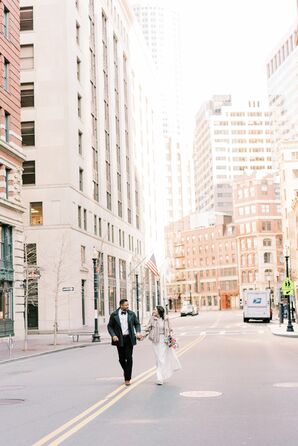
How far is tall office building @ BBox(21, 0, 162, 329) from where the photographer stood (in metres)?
52.7

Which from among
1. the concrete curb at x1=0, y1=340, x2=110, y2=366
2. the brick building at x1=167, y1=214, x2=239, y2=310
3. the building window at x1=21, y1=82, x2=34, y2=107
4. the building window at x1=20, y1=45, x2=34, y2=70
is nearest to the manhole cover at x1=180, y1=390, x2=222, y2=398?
the concrete curb at x1=0, y1=340, x2=110, y2=366

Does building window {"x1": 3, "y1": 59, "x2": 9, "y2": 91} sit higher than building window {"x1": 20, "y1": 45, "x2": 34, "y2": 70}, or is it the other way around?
building window {"x1": 20, "y1": 45, "x2": 34, "y2": 70}

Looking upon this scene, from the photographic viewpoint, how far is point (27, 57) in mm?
56344

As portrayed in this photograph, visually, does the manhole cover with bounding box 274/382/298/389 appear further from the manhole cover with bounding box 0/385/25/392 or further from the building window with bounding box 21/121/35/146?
the building window with bounding box 21/121/35/146

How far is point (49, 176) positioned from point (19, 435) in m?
46.1

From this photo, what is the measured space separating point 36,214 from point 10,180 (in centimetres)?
1536

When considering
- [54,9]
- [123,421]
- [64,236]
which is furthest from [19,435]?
[54,9]

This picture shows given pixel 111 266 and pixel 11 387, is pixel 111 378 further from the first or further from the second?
pixel 111 266

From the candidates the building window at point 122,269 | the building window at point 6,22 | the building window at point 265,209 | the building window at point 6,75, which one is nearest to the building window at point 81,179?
the building window at point 122,269

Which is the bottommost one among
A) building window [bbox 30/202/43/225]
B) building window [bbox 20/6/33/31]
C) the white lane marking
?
the white lane marking

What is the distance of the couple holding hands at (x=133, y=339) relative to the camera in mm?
14359

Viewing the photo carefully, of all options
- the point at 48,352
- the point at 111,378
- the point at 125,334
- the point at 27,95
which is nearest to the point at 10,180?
the point at 48,352

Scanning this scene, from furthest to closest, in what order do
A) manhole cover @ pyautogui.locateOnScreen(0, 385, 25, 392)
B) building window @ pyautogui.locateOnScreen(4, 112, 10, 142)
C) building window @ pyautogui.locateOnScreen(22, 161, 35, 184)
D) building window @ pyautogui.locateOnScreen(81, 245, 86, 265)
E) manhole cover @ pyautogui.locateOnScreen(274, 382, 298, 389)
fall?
building window @ pyautogui.locateOnScreen(81, 245, 86, 265) → building window @ pyautogui.locateOnScreen(22, 161, 35, 184) → building window @ pyautogui.locateOnScreen(4, 112, 10, 142) → manhole cover @ pyautogui.locateOnScreen(0, 385, 25, 392) → manhole cover @ pyautogui.locateOnScreen(274, 382, 298, 389)

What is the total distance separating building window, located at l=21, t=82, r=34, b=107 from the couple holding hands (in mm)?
43792
